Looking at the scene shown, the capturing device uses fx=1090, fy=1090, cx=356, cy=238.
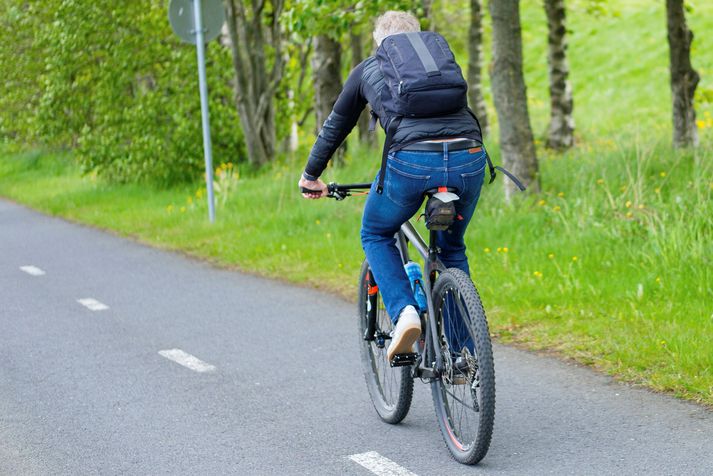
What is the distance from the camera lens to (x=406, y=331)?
4.82m

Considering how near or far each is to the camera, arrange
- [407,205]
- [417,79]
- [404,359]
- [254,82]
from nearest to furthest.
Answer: [417,79] → [407,205] → [404,359] → [254,82]

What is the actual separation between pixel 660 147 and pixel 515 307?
5.18m

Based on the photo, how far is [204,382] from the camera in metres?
6.58

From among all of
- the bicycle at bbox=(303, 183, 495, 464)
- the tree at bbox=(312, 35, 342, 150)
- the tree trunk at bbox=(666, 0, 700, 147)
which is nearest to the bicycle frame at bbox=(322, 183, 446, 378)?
the bicycle at bbox=(303, 183, 495, 464)

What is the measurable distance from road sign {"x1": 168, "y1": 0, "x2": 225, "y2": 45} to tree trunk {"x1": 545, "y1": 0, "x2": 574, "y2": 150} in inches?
324

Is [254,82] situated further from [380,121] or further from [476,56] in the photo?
[380,121]

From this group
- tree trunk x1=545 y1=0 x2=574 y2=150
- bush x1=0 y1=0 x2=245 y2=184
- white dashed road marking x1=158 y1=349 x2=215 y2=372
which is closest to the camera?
white dashed road marking x1=158 y1=349 x2=215 y2=372

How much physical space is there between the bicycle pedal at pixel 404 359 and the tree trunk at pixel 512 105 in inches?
251

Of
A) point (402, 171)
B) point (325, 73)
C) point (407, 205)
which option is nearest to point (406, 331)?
point (407, 205)

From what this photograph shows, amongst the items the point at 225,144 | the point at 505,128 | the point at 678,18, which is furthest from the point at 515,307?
the point at 225,144

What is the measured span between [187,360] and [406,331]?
2758 mm

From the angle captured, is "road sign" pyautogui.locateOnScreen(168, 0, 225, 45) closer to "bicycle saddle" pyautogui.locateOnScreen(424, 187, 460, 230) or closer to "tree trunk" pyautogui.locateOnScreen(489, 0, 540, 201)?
"tree trunk" pyautogui.locateOnScreen(489, 0, 540, 201)

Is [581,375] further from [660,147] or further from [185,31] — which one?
[185,31]

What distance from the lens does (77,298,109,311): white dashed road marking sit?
934 cm
